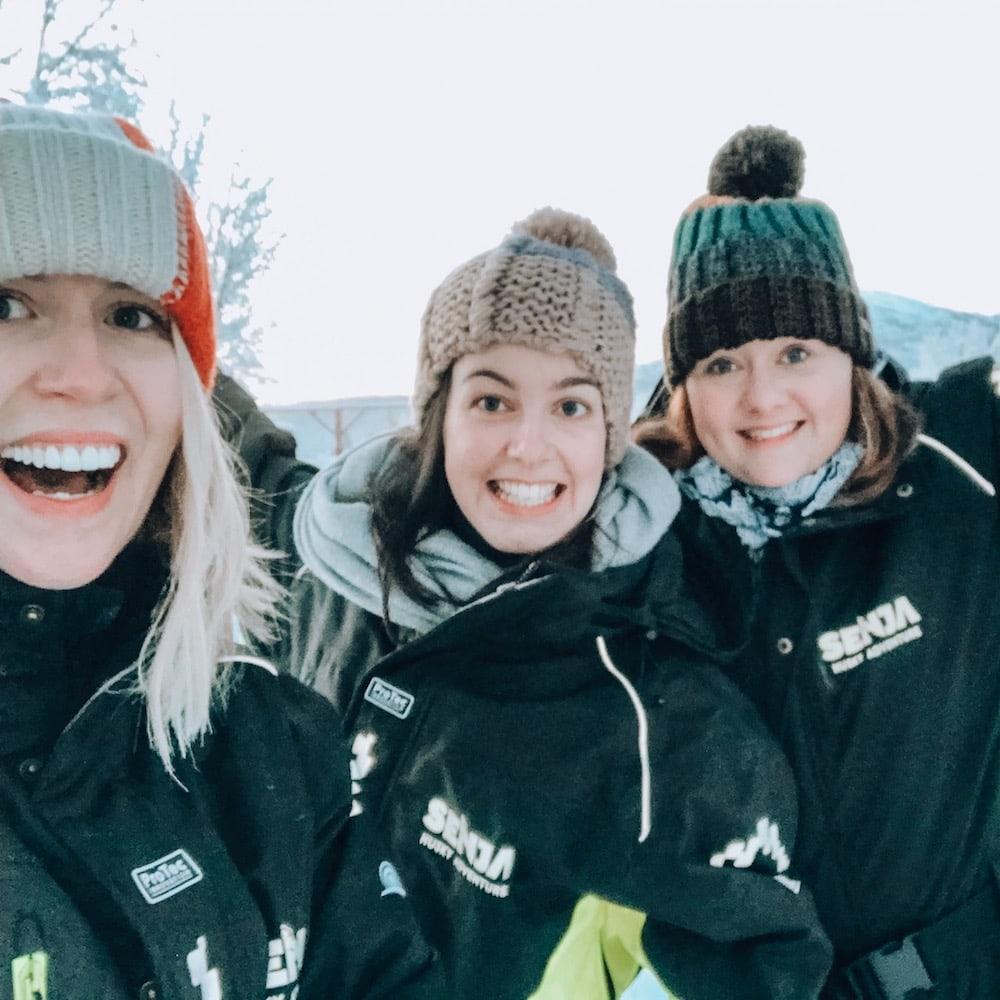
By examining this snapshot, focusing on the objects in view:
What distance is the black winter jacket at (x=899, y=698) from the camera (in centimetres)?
176

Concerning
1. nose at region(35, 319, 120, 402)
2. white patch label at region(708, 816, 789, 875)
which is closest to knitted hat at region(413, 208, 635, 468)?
white patch label at region(708, 816, 789, 875)

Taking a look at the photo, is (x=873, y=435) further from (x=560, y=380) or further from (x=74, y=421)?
(x=74, y=421)

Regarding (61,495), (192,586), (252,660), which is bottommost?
(252,660)

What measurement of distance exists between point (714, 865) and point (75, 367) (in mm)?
1155

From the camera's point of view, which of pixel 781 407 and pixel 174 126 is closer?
pixel 781 407

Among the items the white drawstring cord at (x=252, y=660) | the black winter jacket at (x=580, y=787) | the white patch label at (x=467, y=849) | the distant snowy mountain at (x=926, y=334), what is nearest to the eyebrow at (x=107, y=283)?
the white drawstring cord at (x=252, y=660)

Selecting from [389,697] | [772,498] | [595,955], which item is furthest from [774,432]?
[595,955]

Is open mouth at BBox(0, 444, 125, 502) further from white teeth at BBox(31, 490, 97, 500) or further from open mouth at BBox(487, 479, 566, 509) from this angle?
open mouth at BBox(487, 479, 566, 509)

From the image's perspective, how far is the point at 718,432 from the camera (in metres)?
1.90

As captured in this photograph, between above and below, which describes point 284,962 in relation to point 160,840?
below

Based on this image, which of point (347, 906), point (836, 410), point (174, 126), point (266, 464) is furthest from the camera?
point (174, 126)

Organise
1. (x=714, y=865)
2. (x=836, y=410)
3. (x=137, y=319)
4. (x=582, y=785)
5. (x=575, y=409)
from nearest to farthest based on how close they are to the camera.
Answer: (x=137, y=319) → (x=714, y=865) → (x=582, y=785) → (x=575, y=409) → (x=836, y=410)

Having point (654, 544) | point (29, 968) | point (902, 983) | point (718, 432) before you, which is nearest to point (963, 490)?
point (718, 432)

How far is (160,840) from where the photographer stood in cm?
102
